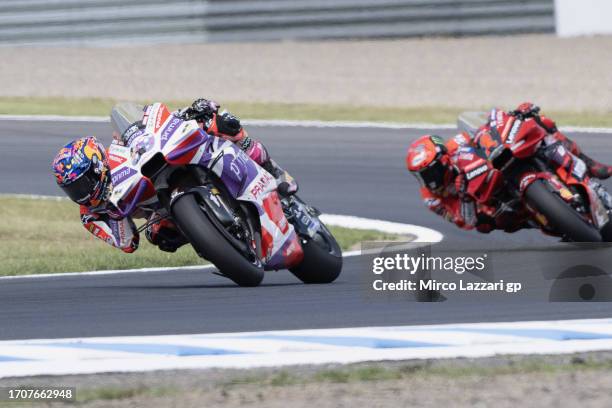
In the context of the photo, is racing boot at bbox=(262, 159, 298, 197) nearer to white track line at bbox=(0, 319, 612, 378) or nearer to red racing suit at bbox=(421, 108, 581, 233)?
red racing suit at bbox=(421, 108, 581, 233)

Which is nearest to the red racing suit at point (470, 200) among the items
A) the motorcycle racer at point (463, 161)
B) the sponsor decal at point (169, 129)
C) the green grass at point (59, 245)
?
the motorcycle racer at point (463, 161)

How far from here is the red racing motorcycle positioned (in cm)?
874

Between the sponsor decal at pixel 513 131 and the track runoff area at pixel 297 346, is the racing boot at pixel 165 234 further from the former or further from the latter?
the sponsor decal at pixel 513 131

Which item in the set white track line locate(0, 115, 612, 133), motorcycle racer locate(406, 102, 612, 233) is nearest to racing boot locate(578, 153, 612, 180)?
motorcycle racer locate(406, 102, 612, 233)

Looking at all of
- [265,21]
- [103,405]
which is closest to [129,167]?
[103,405]

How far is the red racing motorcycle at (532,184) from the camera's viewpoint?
8742mm

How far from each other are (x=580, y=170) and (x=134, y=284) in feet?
9.99

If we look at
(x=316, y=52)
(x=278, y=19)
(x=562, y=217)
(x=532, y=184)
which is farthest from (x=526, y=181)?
(x=278, y=19)

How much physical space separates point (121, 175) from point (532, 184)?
2690mm

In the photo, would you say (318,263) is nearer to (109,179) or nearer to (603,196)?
(109,179)

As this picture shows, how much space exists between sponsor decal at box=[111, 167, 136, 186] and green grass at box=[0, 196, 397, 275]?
2.51 m

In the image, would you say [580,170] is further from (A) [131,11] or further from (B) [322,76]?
(A) [131,11]

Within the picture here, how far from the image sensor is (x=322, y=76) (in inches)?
807

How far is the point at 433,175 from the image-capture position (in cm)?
954
